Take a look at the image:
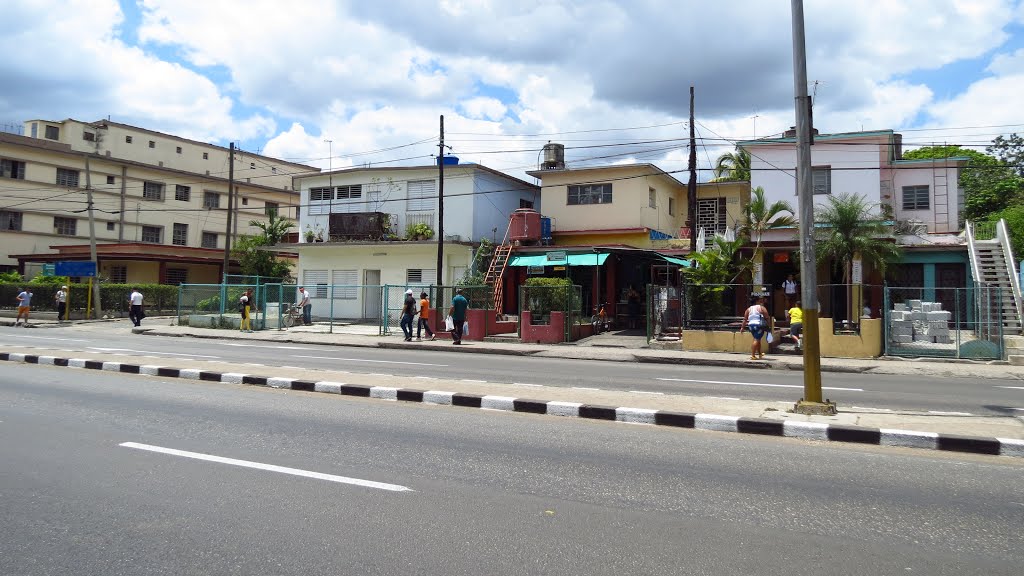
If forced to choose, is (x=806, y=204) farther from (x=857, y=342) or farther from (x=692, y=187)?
(x=692, y=187)

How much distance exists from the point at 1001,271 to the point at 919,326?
21.2ft

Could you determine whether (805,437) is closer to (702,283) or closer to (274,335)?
(702,283)

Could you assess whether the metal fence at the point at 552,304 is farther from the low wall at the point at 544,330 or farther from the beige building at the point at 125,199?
the beige building at the point at 125,199

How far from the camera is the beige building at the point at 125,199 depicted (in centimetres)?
4269

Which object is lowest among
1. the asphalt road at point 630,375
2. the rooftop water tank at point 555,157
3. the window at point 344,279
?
the asphalt road at point 630,375

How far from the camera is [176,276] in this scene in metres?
43.5

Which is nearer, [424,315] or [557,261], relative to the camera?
[424,315]

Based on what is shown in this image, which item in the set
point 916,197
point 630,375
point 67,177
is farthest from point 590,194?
point 67,177

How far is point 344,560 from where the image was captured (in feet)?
13.5

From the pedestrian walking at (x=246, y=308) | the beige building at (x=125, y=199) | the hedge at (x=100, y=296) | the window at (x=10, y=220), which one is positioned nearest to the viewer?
the pedestrian walking at (x=246, y=308)

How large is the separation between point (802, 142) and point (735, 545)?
6425 mm

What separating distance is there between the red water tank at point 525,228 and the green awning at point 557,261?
35.4 inches

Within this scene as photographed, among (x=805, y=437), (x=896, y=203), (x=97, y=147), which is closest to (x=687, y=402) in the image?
(x=805, y=437)

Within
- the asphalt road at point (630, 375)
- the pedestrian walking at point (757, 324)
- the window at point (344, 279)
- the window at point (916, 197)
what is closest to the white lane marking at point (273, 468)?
the asphalt road at point (630, 375)
